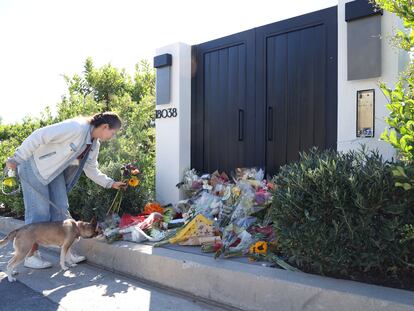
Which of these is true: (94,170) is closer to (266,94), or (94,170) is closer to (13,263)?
(13,263)

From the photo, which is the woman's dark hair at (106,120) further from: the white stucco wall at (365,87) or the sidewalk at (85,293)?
the white stucco wall at (365,87)

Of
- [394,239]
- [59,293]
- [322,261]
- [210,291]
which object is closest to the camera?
[394,239]

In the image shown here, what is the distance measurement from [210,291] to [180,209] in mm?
2648

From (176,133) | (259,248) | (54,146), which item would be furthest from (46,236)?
(176,133)

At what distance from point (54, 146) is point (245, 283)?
2.64 meters

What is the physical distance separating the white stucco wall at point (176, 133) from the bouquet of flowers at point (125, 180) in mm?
1094

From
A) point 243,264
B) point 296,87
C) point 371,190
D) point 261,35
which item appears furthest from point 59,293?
point 261,35

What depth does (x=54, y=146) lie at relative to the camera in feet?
15.7

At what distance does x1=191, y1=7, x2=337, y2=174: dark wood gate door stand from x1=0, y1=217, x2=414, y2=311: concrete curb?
240 centimetres

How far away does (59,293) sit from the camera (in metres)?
4.07

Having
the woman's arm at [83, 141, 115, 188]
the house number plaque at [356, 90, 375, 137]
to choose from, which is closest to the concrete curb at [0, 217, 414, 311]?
the woman's arm at [83, 141, 115, 188]

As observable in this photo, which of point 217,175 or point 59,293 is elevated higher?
point 217,175

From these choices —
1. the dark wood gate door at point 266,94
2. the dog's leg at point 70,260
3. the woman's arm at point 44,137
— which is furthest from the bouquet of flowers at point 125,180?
the dark wood gate door at point 266,94

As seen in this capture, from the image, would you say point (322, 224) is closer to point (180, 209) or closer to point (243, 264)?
point (243, 264)
